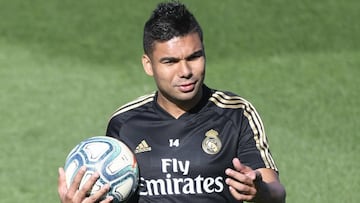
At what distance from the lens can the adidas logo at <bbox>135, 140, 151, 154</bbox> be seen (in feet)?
18.9

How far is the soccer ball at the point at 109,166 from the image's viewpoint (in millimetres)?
5406

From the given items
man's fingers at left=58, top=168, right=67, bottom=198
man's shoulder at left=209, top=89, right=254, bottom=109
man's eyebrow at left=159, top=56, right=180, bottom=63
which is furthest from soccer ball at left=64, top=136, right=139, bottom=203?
man's shoulder at left=209, top=89, right=254, bottom=109

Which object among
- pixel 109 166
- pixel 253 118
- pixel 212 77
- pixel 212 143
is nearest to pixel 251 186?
pixel 212 143

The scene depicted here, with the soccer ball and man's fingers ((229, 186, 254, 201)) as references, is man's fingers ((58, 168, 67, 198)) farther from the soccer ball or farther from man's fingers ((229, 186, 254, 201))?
man's fingers ((229, 186, 254, 201))

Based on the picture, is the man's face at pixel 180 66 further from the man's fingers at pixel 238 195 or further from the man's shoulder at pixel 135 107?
the man's fingers at pixel 238 195

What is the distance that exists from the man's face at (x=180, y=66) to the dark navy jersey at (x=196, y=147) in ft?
0.75

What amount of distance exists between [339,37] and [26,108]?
4322 millimetres

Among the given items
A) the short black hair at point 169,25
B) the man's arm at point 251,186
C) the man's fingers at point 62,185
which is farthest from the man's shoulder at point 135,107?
the man's arm at point 251,186

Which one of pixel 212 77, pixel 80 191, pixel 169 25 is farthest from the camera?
pixel 212 77

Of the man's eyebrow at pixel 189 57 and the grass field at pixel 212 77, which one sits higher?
the man's eyebrow at pixel 189 57

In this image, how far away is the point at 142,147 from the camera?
18.9 feet

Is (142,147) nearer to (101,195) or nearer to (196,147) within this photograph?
(196,147)

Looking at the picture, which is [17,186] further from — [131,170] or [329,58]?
[329,58]

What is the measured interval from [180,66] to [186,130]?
1.65 feet
